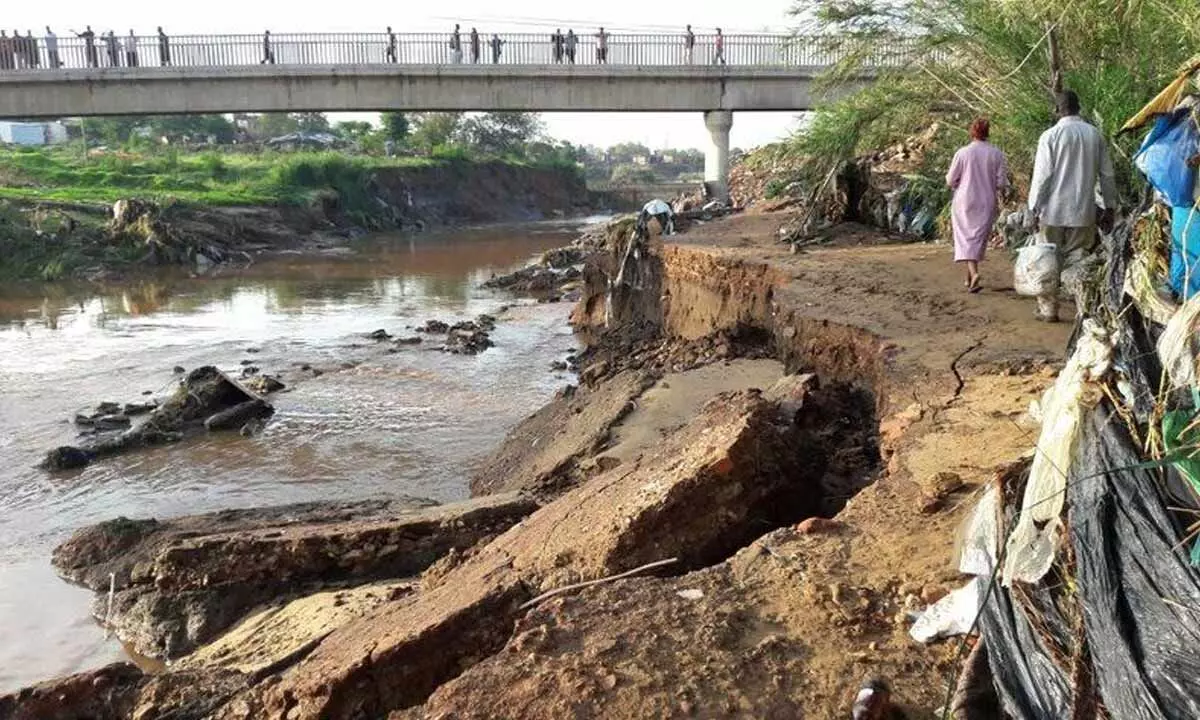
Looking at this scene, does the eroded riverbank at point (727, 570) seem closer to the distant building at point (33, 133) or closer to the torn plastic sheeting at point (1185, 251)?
the torn plastic sheeting at point (1185, 251)

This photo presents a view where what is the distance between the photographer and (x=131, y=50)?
2381 centimetres

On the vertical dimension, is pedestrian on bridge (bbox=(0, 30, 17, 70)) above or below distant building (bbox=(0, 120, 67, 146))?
above

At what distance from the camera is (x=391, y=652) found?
3434 mm

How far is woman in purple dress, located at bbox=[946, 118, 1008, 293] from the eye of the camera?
7508mm

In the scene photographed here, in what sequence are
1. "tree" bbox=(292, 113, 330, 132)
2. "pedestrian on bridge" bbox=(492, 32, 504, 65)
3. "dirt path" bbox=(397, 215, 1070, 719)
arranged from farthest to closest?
"tree" bbox=(292, 113, 330, 132), "pedestrian on bridge" bbox=(492, 32, 504, 65), "dirt path" bbox=(397, 215, 1070, 719)

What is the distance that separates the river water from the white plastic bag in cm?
499

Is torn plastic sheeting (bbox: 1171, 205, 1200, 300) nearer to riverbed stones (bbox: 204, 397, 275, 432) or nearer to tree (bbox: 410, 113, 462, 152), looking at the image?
riverbed stones (bbox: 204, 397, 275, 432)

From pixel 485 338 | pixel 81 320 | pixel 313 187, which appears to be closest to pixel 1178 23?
pixel 485 338

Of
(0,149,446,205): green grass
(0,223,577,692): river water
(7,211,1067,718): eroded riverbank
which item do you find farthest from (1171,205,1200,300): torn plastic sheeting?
(0,149,446,205): green grass

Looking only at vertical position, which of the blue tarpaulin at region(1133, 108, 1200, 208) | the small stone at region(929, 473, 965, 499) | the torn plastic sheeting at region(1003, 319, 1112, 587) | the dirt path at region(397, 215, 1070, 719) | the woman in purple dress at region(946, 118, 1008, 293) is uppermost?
the blue tarpaulin at region(1133, 108, 1200, 208)

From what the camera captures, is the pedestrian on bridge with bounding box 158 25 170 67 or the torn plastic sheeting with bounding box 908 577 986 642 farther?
the pedestrian on bridge with bounding box 158 25 170 67

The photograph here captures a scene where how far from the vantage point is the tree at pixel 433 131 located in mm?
50281

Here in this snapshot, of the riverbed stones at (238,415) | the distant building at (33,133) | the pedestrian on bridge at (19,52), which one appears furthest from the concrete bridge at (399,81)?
the distant building at (33,133)

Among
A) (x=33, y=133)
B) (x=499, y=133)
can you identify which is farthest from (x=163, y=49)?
(x=33, y=133)
